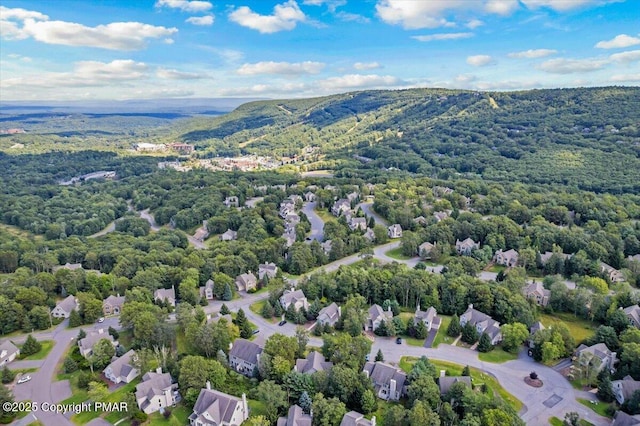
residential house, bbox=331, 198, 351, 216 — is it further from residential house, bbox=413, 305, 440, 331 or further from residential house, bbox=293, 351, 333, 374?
residential house, bbox=293, 351, 333, 374

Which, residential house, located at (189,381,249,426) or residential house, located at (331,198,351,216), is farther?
residential house, located at (331,198,351,216)

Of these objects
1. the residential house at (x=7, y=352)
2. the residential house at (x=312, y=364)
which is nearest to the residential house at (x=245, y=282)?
the residential house at (x=312, y=364)

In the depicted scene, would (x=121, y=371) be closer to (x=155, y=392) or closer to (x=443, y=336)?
(x=155, y=392)

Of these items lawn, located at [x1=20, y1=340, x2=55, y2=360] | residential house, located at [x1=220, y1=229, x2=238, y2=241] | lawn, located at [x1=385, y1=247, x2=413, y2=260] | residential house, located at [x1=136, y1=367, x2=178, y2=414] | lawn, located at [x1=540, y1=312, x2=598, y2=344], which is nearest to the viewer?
residential house, located at [x1=136, y1=367, x2=178, y2=414]

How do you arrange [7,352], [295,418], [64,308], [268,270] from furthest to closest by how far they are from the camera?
[268,270]
[64,308]
[7,352]
[295,418]

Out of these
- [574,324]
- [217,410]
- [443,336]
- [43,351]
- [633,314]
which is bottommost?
[574,324]

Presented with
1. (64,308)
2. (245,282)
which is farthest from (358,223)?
(64,308)

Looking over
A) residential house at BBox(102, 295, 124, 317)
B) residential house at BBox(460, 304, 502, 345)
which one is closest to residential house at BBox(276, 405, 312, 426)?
residential house at BBox(460, 304, 502, 345)
